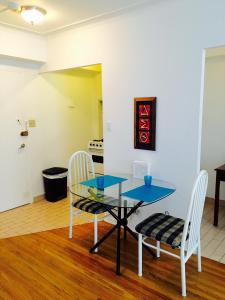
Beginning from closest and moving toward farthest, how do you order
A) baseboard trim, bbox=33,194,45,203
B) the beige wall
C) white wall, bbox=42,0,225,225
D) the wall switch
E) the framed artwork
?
white wall, bbox=42,0,225,225 → the framed artwork → the beige wall → the wall switch → baseboard trim, bbox=33,194,45,203

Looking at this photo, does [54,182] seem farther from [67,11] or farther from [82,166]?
[67,11]

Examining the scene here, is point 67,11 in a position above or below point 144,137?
above

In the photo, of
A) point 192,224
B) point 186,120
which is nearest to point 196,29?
point 186,120

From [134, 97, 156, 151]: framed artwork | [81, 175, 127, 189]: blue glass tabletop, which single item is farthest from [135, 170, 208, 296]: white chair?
[134, 97, 156, 151]: framed artwork

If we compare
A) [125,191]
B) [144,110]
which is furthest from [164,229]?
[144,110]

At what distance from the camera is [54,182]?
4.09 meters

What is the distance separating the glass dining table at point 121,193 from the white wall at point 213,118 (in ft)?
4.90

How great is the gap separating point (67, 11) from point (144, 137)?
166 cm

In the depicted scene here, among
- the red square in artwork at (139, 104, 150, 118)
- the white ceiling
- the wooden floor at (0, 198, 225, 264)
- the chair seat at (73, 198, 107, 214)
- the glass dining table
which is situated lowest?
the wooden floor at (0, 198, 225, 264)

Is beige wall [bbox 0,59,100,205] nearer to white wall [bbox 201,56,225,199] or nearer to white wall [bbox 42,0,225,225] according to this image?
white wall [bbox 42,0,225,225]

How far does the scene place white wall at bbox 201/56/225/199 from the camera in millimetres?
3582

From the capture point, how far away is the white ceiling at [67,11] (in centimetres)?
257

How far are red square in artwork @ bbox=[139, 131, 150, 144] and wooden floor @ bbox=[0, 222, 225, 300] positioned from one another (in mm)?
1158

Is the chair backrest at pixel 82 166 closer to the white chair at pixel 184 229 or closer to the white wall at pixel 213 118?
the white chair at pixel 184 229
